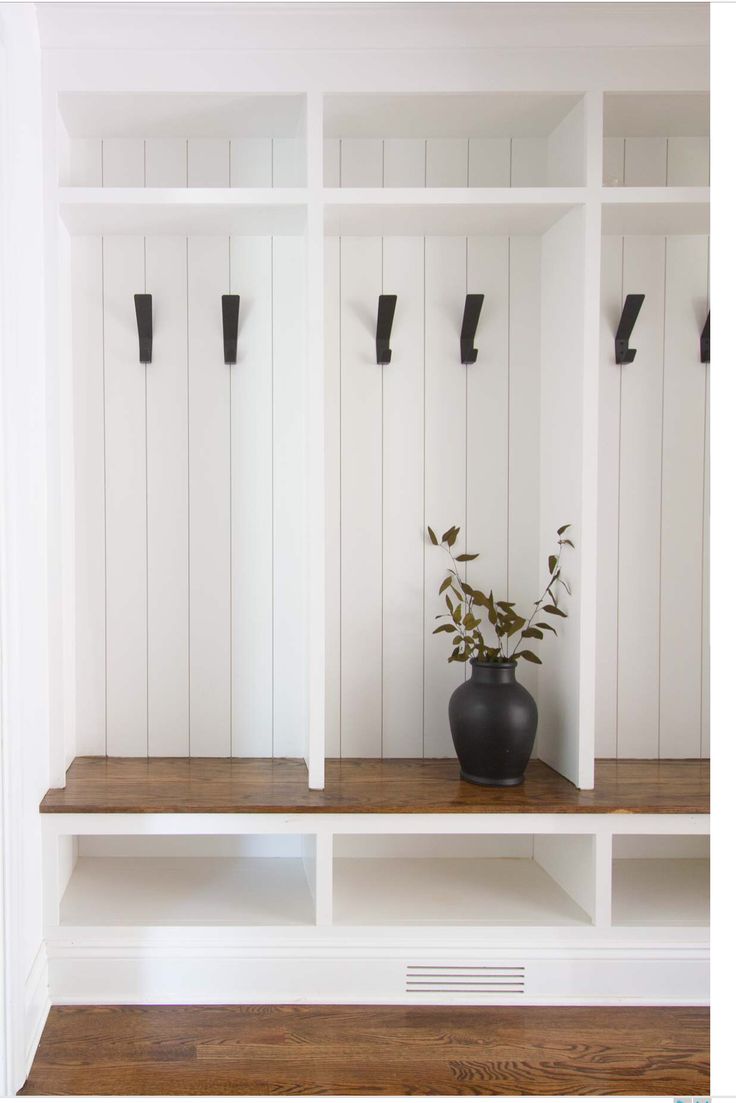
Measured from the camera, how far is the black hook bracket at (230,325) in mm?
2539

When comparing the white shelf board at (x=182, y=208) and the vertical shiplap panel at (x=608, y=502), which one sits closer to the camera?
the white shelf board at (x=182, y=208)

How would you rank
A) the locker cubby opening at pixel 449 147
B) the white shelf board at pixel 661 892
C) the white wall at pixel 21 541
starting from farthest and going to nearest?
the locker cubby opening at pixel 449 147 < the white shelf board at pixel 661 892 < the white wall at pixel 21 541

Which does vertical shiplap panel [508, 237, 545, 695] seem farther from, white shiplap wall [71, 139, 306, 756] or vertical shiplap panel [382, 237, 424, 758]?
white shiplap wall [71, 139, 306, 756]

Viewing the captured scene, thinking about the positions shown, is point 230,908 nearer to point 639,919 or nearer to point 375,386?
point 639,919

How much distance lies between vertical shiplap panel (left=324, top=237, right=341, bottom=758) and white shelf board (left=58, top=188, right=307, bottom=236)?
0.71 ft

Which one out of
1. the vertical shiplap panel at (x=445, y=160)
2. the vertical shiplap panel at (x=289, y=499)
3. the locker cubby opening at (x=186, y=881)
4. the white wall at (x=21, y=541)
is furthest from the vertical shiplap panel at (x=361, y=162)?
the locker cubby opening at (x=186, y=881)

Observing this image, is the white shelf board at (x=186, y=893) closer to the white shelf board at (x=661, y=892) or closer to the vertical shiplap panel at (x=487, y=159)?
the white shelf board at (x=661, y=892)

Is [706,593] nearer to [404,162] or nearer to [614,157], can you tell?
[614,157]

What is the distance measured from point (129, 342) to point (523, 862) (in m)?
2.12

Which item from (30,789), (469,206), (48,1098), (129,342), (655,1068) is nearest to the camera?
(48,1098)

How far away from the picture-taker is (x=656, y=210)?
2.39m

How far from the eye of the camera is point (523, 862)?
8.89 ft

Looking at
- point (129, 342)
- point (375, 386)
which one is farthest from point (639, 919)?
point (129, 342)

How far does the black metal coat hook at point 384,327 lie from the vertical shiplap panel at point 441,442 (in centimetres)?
15
